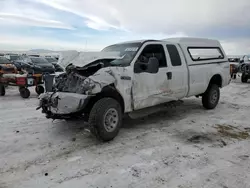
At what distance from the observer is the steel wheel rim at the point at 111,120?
14.2 feet

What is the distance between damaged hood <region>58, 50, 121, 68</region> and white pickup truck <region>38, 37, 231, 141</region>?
0.02 meters

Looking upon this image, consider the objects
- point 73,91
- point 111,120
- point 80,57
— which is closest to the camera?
point 111,120

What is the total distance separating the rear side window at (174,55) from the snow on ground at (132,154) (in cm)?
143

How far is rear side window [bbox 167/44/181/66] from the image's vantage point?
18.9 ft

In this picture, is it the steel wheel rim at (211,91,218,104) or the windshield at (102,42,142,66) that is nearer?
the windshield at (102,42,142,66)

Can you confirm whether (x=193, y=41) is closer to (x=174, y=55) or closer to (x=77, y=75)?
(x=174, y=55)

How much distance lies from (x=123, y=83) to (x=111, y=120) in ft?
2.47

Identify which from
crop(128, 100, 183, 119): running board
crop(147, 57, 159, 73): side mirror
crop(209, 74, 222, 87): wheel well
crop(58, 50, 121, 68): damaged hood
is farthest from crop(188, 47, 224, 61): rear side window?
crop(58, 50, 121, 68): damaged hood

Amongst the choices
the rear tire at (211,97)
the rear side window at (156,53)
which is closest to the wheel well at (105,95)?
the rear side window at (156,53)

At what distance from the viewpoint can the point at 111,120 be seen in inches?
175

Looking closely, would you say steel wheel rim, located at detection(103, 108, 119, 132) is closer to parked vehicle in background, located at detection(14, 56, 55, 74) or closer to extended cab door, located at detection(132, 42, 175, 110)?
extended cab door, located at detection(132, 42, 175, 110)

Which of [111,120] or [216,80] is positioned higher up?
[216,80]

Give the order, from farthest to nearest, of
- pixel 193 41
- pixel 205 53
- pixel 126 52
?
pixel 205 53
pixel 193 41
pixel 126 52

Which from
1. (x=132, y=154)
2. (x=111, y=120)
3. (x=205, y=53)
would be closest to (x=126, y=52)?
(x=111, y=120)
